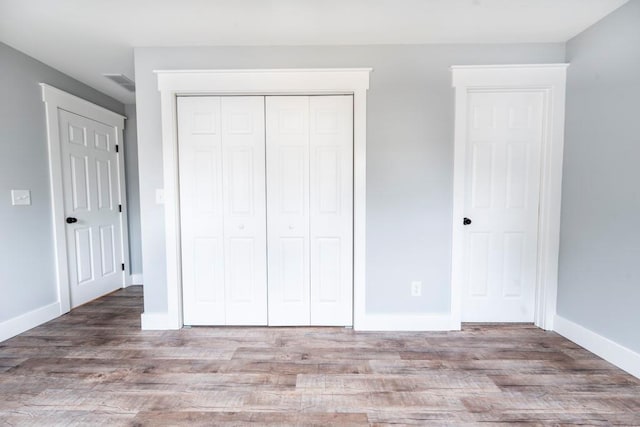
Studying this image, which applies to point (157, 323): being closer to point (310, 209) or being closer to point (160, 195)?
point (160, 195)

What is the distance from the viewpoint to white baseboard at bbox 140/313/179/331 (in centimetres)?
244

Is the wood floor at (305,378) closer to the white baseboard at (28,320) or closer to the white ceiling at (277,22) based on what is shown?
the white baseboard at (28,320)

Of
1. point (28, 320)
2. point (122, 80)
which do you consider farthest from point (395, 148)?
point (28, 320)

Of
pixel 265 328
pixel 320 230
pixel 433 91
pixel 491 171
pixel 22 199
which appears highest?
pixel 433 91

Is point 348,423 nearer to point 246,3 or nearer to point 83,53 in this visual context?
point 246,3

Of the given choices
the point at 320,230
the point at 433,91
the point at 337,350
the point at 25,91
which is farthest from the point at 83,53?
the point at 337,350

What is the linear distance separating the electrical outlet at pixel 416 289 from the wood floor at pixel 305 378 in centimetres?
33

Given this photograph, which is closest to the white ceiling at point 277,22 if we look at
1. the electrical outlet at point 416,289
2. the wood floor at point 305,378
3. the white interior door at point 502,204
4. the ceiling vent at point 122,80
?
the ceiling vent at point 122,80

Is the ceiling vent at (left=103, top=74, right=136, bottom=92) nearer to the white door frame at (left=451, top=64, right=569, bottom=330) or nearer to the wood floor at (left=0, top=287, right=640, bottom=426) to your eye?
the wood floor at (left=0, top=287, right=640, bottom=426)

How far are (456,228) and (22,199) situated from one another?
12.3 ft

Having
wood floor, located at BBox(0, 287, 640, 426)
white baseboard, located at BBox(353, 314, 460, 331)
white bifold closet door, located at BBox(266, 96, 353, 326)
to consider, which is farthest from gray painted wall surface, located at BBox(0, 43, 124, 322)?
white baseboard, located at BBox(353, 314, 460, 331)

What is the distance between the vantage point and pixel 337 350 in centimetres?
211

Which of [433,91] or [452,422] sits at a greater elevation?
[433,91]

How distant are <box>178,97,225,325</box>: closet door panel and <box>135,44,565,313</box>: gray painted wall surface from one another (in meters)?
0.20
